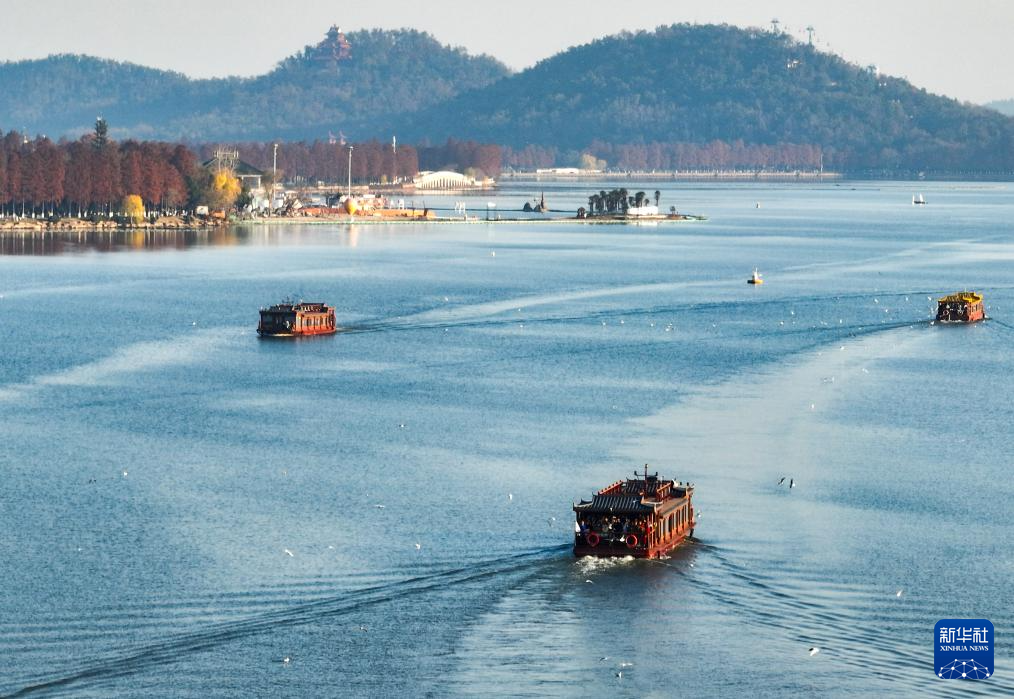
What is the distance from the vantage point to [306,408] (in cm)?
5012

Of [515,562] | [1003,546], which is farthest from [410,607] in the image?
[1003,546]

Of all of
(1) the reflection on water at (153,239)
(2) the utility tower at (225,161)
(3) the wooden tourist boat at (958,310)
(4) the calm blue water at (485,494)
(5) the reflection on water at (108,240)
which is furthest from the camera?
(2) the utility tower at (225,161)

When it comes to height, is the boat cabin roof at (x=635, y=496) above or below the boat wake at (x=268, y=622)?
above

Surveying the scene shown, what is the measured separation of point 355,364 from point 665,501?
1005 inches

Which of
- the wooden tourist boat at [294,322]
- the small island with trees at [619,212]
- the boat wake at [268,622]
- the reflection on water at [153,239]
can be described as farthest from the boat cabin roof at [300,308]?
the small island with trees at [619,212]

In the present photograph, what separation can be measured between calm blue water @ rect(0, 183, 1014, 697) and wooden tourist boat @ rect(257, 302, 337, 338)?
102 centimetres

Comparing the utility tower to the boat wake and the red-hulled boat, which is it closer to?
the red-hulled boat

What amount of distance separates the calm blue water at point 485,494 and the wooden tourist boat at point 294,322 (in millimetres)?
1024

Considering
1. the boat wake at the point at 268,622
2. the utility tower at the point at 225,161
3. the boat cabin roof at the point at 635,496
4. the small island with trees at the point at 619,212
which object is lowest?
the boat wake at the point at 268,622

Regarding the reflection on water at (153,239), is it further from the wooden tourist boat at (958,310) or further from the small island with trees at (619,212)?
the wooden tourist boat at (958,310)

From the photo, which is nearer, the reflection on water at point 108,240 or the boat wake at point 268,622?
the boat wake at point 268,622

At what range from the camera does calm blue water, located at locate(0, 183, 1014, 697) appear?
2816cm

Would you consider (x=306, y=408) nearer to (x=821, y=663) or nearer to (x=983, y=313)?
(x=821, y=663)

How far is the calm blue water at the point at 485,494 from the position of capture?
92.4ft
